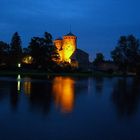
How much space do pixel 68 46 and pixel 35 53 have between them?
1805 inches

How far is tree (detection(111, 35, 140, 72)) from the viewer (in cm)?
9688

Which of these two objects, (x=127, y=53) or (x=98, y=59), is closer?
(x=127, y=53)

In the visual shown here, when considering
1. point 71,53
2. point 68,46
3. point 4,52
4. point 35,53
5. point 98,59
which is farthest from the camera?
point 98,59

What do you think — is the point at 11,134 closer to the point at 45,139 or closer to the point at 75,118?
the point at 45,139

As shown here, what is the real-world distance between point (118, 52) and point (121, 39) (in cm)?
452

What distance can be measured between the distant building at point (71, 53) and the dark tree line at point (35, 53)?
3163 cm

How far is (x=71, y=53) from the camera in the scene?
422 ft

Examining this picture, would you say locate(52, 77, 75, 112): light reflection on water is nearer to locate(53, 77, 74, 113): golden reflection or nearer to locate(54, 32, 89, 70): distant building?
locate(53, 77, 74, 113): golden reflection

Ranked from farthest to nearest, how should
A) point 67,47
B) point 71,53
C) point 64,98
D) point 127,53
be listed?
1. point 67,47
2. point 71,53
3. point 127,53
4. point 64,98

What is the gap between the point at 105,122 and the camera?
10.9 metres

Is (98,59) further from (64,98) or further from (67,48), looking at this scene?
(64,98)

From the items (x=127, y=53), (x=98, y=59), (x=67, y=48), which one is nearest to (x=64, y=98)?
(x=127, y=53)

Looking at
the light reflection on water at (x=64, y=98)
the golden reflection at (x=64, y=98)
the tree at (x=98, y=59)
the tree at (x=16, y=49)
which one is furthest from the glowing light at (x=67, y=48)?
the golden reflection at (x=64, y=98)

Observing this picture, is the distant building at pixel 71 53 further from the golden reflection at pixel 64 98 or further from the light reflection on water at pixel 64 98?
the golden reflection at pixel 64 98
